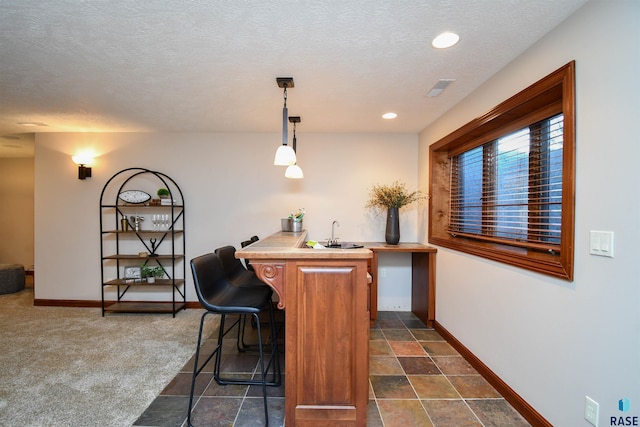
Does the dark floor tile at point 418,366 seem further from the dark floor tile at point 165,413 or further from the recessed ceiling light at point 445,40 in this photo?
the recessed ceiling light at point 445,40

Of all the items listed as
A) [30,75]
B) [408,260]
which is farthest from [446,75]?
[30,75]

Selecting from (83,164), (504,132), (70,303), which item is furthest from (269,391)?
(83,164)

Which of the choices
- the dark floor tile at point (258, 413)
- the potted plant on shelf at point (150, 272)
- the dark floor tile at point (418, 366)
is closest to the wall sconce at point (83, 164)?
the potted plant on shelf at point (150, 272)

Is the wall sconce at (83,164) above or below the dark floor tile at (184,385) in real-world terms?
above

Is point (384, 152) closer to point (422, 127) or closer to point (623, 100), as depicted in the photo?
point (422, 127)

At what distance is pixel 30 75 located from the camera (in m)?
2.14

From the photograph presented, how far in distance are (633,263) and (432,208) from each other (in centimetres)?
212

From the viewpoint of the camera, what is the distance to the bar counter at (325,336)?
1.60 meters

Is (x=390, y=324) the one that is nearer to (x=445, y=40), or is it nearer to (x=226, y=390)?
(x=226, y=390)

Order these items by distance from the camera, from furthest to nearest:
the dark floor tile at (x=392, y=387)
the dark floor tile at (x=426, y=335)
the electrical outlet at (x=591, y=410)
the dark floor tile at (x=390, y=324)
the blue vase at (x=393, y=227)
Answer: the blue vase at (x=393, y=227) < the dark floor tile at (x=390, y=324) < the dark floor tile at (x=426, y=335) < the dark floor tile at (x=392, y=387) < the electrical outlet at (x=591, y=410)

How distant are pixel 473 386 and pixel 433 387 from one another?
1.01 ft

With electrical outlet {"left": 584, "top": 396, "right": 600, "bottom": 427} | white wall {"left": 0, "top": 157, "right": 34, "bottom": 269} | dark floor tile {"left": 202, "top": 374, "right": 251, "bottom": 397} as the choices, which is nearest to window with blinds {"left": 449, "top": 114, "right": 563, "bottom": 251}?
electrical outlet {"left": 584, "top": 396, "right": 600, "bottom": 427}

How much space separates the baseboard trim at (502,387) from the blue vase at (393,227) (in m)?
1.13

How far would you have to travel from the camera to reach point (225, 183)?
148 inches
